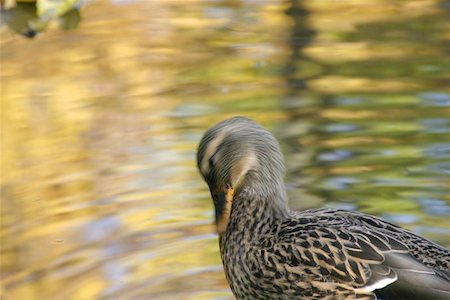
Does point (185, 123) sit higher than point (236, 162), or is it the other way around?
point (236, 162)

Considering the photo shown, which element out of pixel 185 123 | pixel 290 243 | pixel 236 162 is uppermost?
pixel 236 162

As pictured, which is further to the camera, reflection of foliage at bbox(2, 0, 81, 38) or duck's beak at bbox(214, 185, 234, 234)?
reflection of foliage at bbox(2, 0, 81, 38)

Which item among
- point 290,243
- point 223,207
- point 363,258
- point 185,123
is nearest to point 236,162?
point 223,207

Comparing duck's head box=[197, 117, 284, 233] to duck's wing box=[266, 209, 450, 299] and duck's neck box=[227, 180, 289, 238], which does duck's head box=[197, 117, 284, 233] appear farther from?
duck's wing box=[266, 209, 450, 299]

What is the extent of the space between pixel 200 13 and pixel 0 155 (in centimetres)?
364

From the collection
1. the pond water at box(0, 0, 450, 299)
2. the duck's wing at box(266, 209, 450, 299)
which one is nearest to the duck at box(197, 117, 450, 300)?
the duck's wing at box(266, 209, 450, 299)

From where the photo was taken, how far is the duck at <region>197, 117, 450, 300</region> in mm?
5059

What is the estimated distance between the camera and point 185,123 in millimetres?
8391

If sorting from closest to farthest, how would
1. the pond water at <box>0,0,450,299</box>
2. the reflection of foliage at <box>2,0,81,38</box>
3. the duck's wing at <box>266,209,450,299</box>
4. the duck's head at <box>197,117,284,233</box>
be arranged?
the duck's wing at <box>266,209,450,299</box>
the duck's head at <box>197,117,284,233</box>
the pond water at <box>0,0,450,299</box>
the reflection of foliage at <box>2,0,81,38</box>

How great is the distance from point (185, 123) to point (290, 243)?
3162mm

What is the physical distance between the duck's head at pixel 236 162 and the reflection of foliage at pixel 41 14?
217 inches

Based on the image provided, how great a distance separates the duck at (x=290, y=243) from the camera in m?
5.06

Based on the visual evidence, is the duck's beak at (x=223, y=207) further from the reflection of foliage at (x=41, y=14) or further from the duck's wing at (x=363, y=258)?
the reflection of foliage at (x=41, y=14)

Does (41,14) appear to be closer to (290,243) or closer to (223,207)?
(223,207)
